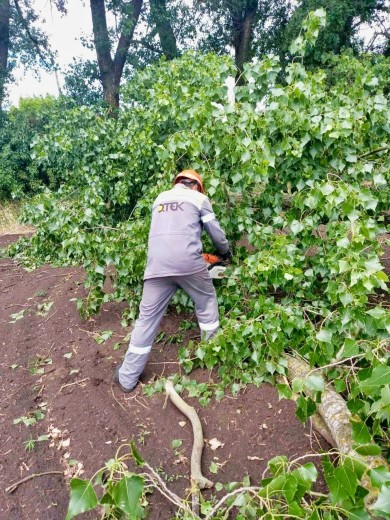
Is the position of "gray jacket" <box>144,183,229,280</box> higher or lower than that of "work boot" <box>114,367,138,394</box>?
higher

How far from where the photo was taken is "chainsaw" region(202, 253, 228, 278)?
3.19 meters

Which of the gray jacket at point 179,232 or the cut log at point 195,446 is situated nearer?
the cut log at point 195,446

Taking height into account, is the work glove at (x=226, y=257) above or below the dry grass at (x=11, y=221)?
above

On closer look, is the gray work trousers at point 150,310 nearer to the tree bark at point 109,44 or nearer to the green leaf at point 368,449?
the green leaf at point 368,449

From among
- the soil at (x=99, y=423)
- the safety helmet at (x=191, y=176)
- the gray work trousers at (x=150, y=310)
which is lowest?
the soil at (x=99, y=423)

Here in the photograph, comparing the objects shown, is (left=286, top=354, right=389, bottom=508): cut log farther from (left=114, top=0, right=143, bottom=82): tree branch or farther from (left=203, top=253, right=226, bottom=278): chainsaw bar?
(left=114, top=0, right=143, bottom=82): tree branch

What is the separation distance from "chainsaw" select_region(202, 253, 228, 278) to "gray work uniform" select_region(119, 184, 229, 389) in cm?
22

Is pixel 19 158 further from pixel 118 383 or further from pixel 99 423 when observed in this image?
pixel 99 423

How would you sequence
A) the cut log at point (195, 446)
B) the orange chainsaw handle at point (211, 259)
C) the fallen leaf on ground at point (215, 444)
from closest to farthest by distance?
the cut log at point (195, 446) → the fallen leaf on ground at point (215, 444) → the orange chainsaw handle at point (211, 259)

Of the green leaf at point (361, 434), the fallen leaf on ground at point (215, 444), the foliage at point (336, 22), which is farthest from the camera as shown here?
the foliage at point (336, 22)

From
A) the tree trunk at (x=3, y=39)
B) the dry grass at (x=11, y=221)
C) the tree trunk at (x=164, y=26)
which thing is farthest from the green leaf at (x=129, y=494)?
the tree trunk at (x=3, y=39)

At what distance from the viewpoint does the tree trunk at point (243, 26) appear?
12133 mm

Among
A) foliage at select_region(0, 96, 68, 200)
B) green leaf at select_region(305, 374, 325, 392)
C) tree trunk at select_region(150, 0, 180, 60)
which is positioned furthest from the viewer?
tree trunk at select_region(150, 0, 180, 60)

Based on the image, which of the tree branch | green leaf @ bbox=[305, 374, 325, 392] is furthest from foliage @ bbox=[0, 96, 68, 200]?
green leaf @ bbox=[305, 374, 325, 392]
